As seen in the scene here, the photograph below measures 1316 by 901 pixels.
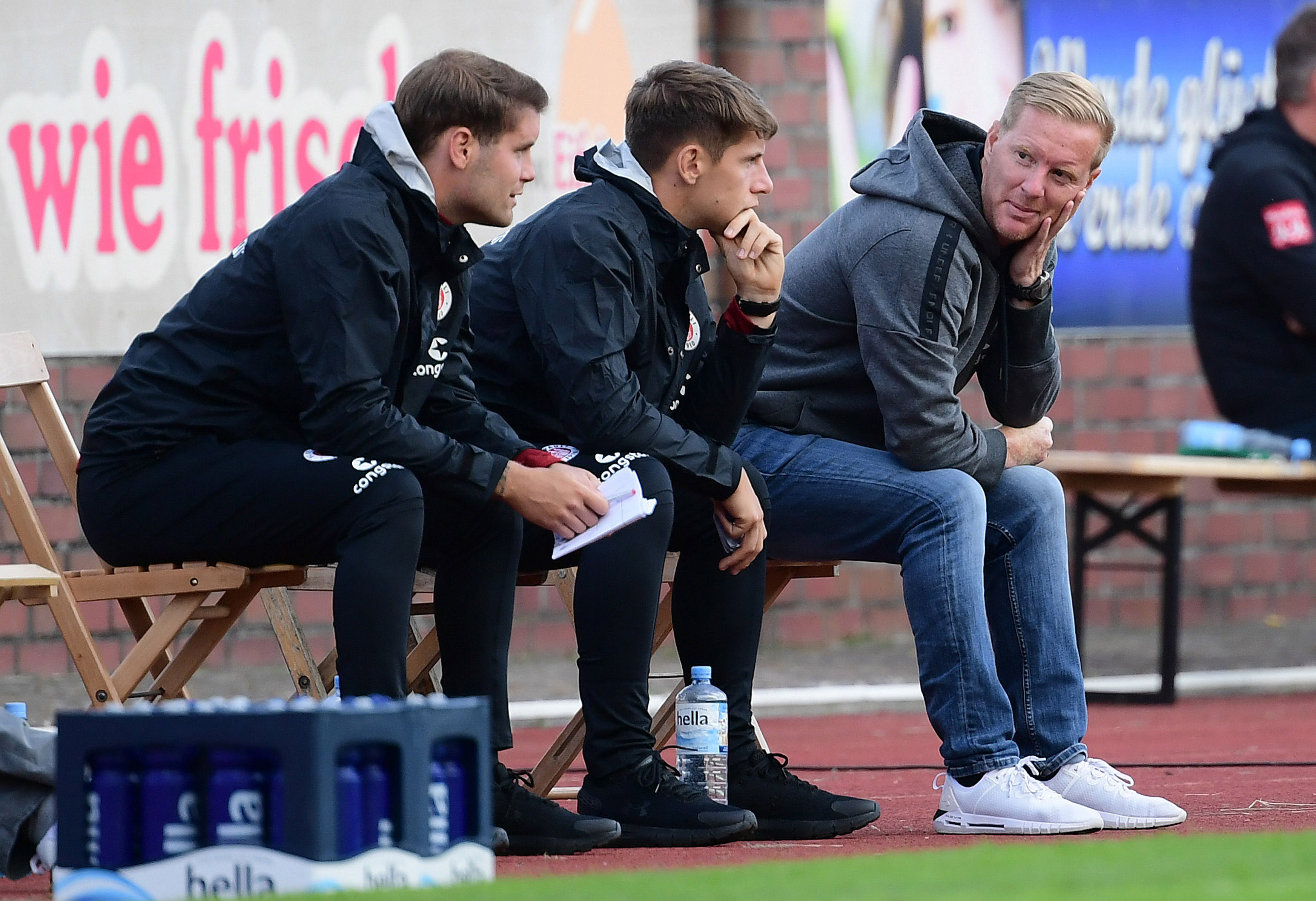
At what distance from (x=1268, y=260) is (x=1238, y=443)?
76 cm

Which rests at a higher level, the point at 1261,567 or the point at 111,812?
the point at 111,812

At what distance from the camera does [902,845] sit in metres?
3.68

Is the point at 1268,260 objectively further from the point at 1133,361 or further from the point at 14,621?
the point at 14,621

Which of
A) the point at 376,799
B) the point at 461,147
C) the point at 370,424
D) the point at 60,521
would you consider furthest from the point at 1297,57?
the point at 376,799

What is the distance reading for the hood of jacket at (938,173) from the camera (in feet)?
13.5

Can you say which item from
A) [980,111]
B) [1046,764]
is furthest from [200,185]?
[1046,764]

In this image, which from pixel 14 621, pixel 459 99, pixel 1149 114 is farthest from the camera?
pixel 1149 114

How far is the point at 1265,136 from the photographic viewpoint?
6992 mm

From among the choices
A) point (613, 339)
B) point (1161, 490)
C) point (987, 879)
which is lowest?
point (987, 879)

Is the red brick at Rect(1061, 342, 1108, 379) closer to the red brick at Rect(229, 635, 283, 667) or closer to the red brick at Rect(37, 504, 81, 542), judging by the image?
the red brick at Rect(229, 635, 283, 667)

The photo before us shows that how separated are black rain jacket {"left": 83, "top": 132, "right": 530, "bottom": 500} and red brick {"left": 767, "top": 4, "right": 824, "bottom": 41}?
4.70 meters

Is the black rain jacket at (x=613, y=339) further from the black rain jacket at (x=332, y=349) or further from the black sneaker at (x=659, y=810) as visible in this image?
the black sneaker at (x=659, y=810)

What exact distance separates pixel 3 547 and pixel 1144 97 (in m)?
5.22

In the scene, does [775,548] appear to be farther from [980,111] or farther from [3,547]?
[980,111]
